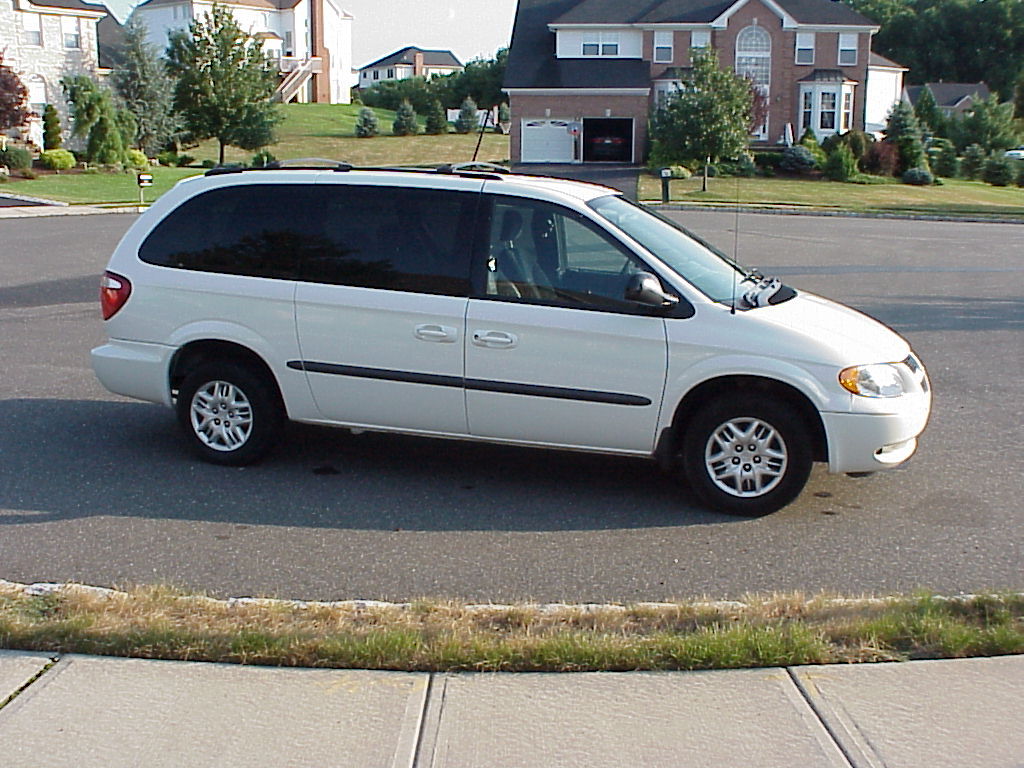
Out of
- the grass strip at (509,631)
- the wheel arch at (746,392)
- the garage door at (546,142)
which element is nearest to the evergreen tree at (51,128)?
the garage door at (546,142)

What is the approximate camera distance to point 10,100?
1756 inches

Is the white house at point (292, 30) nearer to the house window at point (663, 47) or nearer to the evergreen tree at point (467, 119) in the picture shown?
the evergreen tree at point (467, 119)

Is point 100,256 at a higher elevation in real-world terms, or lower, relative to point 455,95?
lower

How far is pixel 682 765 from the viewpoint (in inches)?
153

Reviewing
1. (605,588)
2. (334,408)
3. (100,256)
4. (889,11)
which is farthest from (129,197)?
(889,11)

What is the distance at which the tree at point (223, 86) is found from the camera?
5425cm

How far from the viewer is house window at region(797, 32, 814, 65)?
57.2 metres

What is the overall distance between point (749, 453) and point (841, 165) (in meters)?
45.1

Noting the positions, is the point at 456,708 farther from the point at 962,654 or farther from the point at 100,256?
the point at 100,256

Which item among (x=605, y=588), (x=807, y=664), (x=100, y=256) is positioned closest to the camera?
(x=807, y=664)

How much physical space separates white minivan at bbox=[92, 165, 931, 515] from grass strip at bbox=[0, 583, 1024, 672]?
1537mm

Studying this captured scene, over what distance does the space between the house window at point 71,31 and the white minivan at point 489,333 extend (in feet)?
178

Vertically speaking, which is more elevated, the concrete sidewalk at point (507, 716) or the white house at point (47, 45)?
the white house at point (47, 45)

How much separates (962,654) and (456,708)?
2.06m
